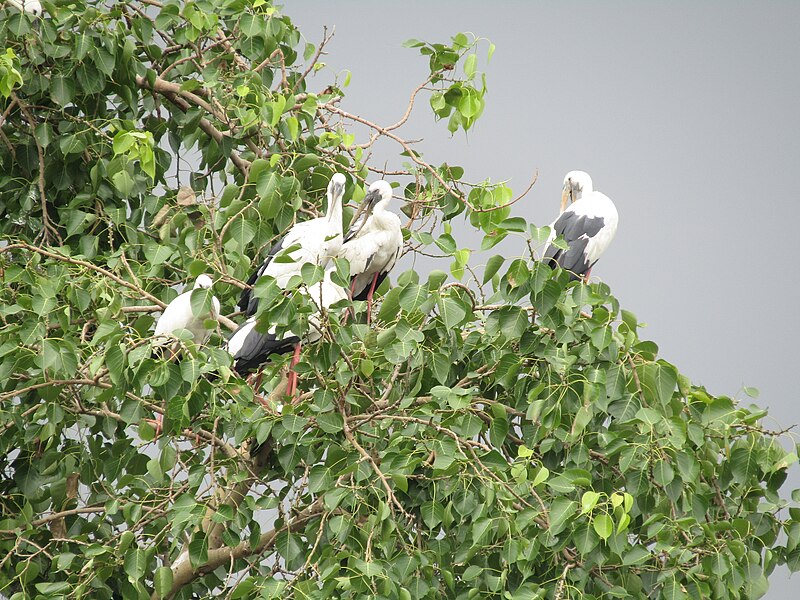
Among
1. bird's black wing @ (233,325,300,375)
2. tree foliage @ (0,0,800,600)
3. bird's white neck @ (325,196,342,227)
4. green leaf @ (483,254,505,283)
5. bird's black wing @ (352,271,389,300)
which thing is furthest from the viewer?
bird's black wing @ (352,271,389,300)

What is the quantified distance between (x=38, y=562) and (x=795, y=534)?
1.96 meters

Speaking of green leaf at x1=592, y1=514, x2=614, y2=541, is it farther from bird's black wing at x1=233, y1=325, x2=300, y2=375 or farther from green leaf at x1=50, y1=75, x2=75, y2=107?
green leaf at x1=50, y1=75, x2=75, y2=107

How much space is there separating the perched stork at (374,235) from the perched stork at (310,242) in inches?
9.4

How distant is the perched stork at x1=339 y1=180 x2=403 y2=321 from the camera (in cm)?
389

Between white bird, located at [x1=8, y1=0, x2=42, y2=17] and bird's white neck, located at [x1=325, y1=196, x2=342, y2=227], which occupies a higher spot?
white bird, located at [x1=8, y1=0, x2=42, y2=17]

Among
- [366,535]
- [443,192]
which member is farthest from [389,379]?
[443,192]

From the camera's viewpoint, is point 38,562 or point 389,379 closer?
point 389,379

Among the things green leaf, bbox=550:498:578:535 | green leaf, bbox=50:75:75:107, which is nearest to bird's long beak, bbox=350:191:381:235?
green leaf, bbox=50:75:75:107

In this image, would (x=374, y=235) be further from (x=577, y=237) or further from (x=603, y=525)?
(x=603, y=525)

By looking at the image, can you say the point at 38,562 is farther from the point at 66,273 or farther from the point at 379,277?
the point at 379,277

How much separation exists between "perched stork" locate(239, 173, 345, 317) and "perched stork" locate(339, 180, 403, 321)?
240 millimetres

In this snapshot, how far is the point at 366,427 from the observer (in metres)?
3.05

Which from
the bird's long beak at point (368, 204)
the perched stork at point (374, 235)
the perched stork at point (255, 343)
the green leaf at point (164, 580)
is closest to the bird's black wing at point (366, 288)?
the perched stork at point (374, 235)

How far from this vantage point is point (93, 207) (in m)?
3.82
